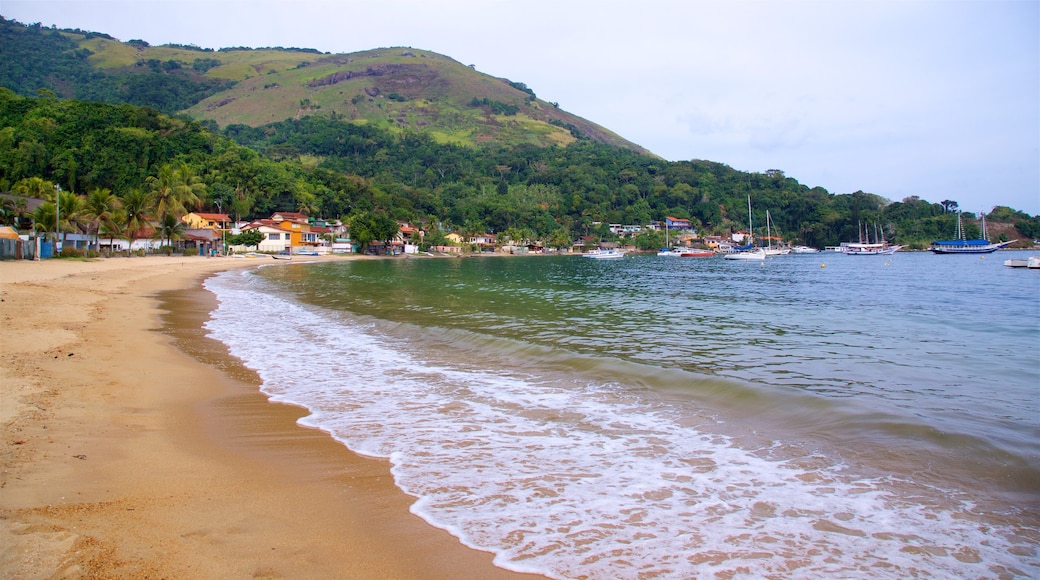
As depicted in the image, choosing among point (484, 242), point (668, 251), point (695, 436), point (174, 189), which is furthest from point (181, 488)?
point (668, 251)

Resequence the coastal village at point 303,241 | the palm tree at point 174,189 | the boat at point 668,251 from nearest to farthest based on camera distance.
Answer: the coastal village at point 303,241, the palm tree at point 174,189, the boat at point 668,251

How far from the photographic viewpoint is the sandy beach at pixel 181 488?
13.4 feet

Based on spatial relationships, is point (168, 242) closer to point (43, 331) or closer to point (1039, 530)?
point (43, 331)

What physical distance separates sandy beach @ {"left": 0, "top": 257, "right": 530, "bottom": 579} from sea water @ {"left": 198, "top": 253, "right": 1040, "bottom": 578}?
1.40 feet

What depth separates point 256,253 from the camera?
86375 mm

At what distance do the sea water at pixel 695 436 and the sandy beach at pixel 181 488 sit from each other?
43cm

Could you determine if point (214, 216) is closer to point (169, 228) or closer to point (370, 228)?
point (370, 228)

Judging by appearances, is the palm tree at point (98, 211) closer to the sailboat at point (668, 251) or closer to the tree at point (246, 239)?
the tree at point (246, 239)

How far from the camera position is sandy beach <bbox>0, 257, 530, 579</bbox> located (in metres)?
4.08

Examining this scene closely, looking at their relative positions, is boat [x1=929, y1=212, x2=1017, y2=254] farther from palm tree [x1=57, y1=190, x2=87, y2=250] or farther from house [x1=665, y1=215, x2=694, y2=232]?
palm tree [x1=57, y1=190, x2=87, y2=250]

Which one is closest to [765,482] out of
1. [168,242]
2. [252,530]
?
[252,530]

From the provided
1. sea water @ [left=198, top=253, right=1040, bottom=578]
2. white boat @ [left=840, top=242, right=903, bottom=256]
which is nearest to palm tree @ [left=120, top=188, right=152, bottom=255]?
sea water @ [left=198, top=253, right=1040, bottom=578]

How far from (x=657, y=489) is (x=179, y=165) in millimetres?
111554

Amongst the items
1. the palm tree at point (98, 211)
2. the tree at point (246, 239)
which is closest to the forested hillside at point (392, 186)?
the palm tree at point (98, 211)
